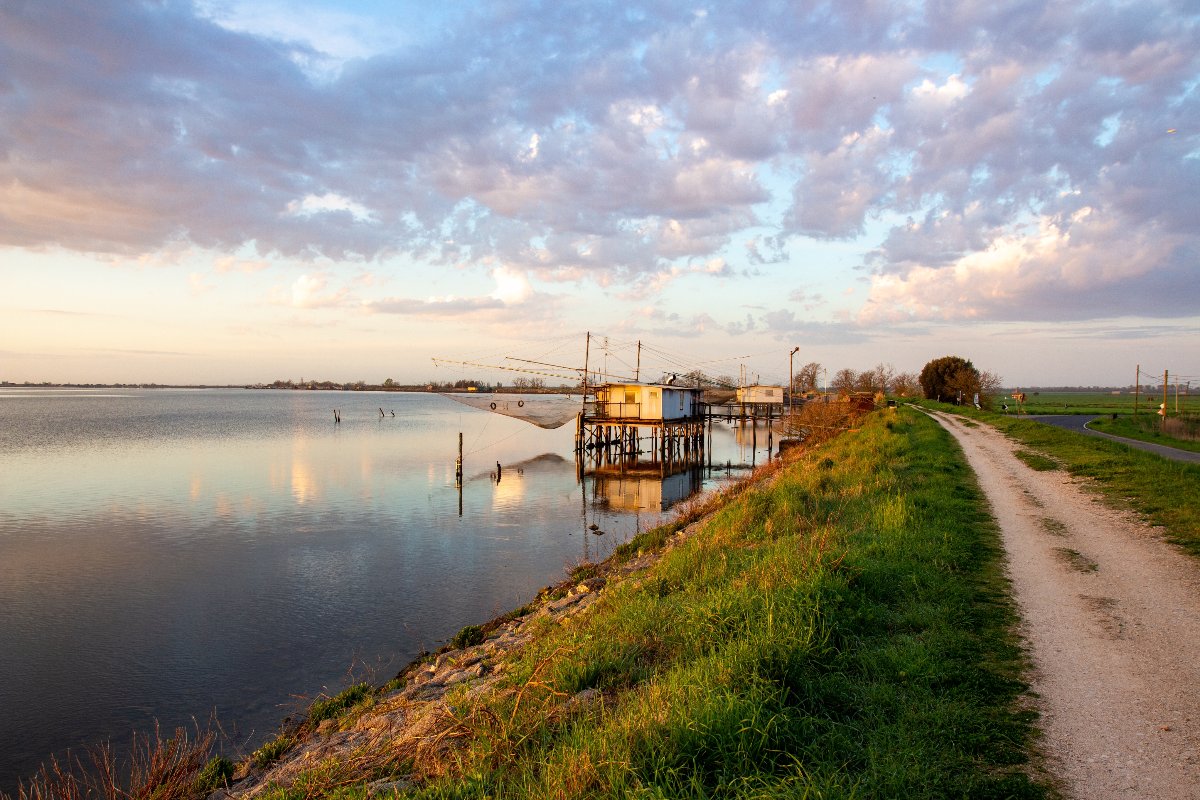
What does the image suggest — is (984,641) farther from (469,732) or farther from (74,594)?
(74,594)

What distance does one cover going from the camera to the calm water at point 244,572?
39.7 ft

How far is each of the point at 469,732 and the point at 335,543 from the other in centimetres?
1898

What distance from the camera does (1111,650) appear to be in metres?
6.64

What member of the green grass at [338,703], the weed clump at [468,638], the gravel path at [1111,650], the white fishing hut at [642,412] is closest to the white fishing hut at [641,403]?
the white fishing hut at [642,412]

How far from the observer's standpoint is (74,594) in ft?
57.9

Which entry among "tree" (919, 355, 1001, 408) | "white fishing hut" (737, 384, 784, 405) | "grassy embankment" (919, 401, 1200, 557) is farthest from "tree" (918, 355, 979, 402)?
"grassy embankment" (919, 401, 1200, 557)

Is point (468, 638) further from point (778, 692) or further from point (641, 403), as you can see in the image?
point (641, 403)

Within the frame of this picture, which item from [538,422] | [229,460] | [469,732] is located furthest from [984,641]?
[538,422]

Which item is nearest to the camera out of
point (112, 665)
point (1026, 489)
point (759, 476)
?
point (112, 665)

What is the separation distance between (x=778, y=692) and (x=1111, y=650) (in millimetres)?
3778

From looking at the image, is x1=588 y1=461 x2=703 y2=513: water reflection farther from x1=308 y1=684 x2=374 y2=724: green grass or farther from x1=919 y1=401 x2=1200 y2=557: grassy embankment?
x1=308 y1=684 x2=374 y2=724: green grass

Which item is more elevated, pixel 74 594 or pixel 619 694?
pixel 619 694

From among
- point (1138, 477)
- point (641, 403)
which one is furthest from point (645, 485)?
point (1138, 477)

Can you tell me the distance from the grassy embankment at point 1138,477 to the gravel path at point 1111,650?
0.60 metres
